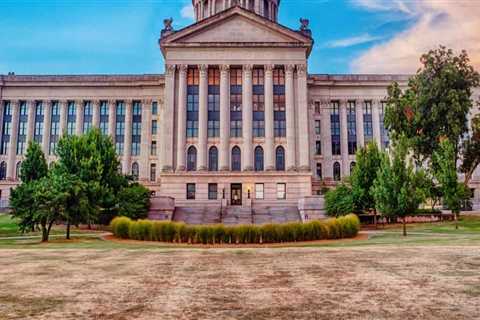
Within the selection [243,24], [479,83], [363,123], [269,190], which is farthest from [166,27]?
[479,83]

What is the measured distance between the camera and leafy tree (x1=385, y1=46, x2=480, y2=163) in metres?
49.9

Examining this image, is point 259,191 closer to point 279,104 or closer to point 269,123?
point 269,123

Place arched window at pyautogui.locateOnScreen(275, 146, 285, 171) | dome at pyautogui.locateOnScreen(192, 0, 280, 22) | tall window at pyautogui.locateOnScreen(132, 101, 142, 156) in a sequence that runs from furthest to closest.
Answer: dome at pyautogui.locateOnScreen(192, 0, 280, 22)
tall window at pyautogui.locateOnScreen(132, 101, 142, 156)
arched window at pyautogui.locateOnScreen(275, 146, 285, 171)

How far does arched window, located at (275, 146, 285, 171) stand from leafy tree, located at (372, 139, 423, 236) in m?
28.7

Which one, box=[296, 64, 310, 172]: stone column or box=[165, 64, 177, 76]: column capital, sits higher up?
box=[165, 64, 177, 76]: column capital

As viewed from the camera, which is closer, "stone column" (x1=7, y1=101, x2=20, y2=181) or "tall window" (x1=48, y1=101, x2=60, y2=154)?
"stone column" (x1=7, y1=101, x2=20, y2=181)

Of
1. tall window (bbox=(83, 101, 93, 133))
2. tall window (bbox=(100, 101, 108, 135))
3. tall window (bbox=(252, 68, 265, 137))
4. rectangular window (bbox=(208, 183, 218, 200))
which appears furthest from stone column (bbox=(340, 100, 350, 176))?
tall window (bbox=(83, 101, 93, 133))

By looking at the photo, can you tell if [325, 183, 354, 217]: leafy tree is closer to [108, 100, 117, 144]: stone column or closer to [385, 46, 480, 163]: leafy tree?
[385, 46, 480, 163]: leafy tree

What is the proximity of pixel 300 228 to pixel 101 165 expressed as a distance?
22191 mm

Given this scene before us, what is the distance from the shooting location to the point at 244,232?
30344 millimetres

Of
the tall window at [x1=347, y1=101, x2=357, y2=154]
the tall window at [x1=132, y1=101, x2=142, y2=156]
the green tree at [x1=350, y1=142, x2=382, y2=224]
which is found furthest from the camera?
the tall window at [x1=132, y1=101, x2=142, y2=156]

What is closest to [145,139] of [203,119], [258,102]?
[203,119]

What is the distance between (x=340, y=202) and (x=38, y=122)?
200 ft

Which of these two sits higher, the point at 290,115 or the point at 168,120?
the point at 290,115
